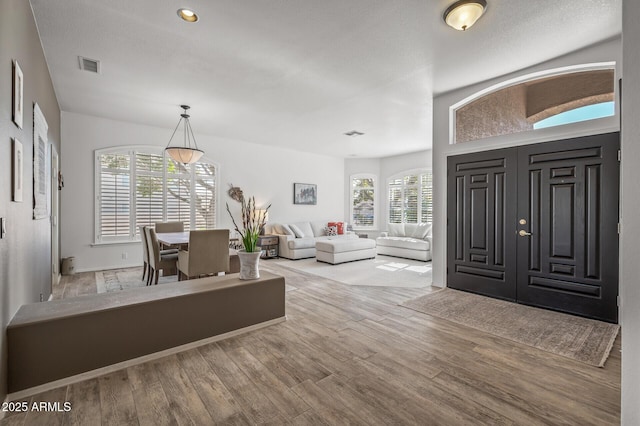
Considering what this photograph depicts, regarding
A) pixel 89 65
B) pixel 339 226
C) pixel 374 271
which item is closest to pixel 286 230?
pixel 339 226

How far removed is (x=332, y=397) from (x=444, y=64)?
11.6ft

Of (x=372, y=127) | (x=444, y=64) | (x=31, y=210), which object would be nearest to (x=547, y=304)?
(x=444, y=64)

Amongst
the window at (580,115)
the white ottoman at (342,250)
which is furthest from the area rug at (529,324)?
the white ottoman at (342,250)

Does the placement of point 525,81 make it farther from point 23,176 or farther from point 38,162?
point 38,162

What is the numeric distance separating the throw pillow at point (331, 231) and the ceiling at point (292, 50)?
4.07 m

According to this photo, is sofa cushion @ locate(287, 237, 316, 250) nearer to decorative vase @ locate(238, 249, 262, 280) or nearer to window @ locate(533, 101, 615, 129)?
decorative vase @ locate(238, 249, 262, 280)

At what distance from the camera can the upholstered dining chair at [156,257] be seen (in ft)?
13.9

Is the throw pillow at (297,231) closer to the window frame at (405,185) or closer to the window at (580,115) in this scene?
the window frame at (405,185)

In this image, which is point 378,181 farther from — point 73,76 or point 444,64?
point 73,76

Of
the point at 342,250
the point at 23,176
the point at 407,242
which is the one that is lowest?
the point at 342,250

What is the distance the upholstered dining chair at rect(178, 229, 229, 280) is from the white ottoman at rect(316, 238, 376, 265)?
2782mm

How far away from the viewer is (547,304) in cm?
360

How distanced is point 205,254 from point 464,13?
3.73m

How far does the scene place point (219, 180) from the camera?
7074 mm
